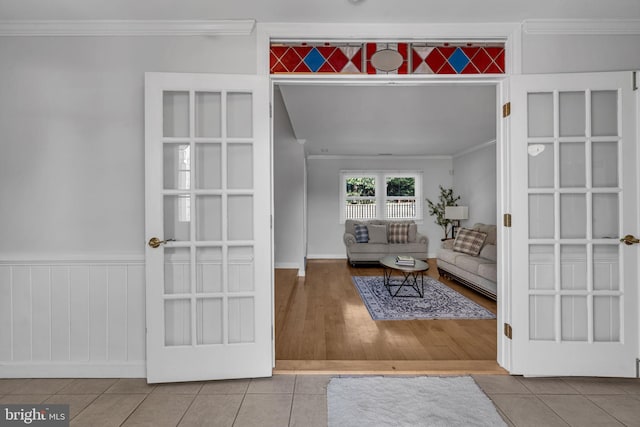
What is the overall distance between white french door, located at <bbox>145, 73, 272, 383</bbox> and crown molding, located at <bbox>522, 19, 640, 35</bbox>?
1.87 meters

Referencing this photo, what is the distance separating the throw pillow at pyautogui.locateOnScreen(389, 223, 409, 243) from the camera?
6.83 m

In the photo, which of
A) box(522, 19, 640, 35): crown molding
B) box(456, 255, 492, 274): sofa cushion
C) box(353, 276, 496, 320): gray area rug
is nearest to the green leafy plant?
box(456, 255, 492, 274): sofa cushion

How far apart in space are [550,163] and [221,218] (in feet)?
7.39

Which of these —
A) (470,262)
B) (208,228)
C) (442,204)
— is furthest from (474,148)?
(208,228)

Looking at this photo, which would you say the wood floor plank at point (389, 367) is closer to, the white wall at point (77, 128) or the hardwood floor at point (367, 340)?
the hardwood floor at point (367, 340)

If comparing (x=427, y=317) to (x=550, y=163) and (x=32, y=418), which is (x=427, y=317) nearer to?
(x=550, y=163)

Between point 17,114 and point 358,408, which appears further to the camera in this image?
point 17,114

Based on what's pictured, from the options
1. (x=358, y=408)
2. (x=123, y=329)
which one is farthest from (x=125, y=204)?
(x=358, y=408)

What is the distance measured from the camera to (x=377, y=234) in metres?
6.75

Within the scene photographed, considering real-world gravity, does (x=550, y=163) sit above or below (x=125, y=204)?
above

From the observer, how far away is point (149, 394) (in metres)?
2.01

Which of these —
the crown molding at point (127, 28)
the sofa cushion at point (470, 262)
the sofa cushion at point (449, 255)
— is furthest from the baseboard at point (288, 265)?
the crown molding at point (127, 28)

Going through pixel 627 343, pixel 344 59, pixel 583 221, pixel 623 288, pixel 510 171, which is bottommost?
pixel 627 343

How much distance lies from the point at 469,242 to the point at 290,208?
3.00 metres
